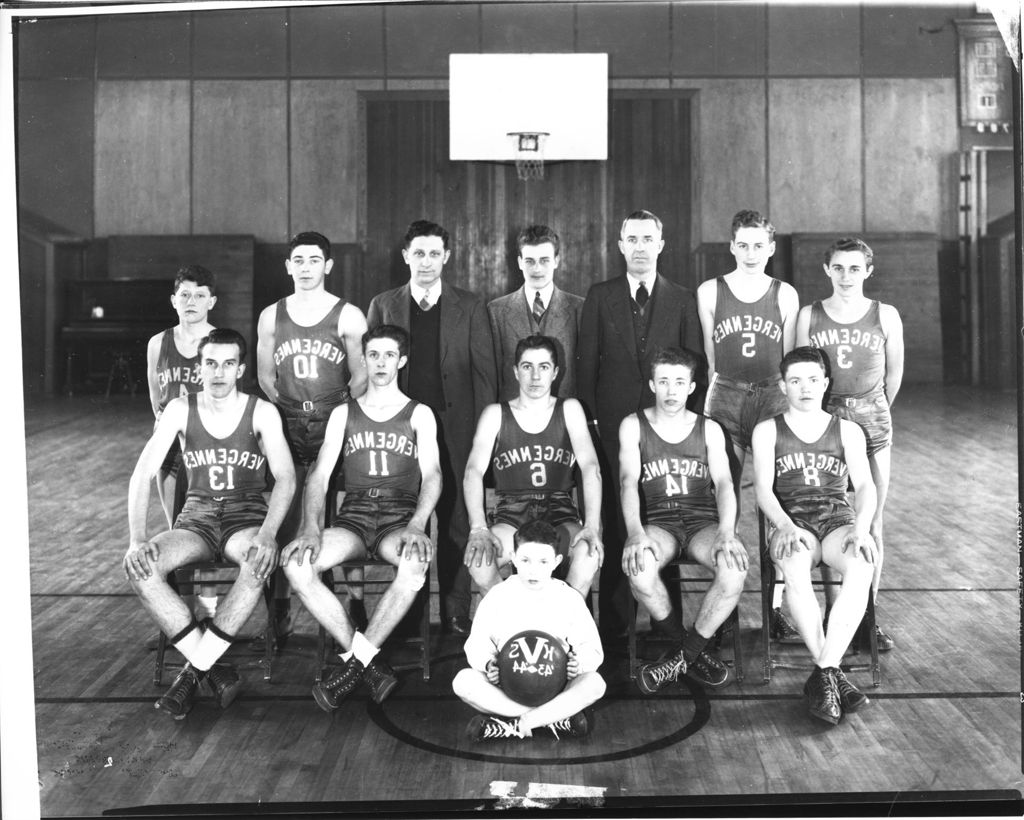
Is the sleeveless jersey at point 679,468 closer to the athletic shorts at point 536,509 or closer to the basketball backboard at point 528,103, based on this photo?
the athletic shorts at point 536,509

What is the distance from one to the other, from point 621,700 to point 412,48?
3.94 m

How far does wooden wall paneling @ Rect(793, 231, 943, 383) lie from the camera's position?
4965 millimetres

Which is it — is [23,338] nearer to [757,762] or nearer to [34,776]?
[34,776]

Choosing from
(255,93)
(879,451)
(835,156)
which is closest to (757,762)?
(879,451)

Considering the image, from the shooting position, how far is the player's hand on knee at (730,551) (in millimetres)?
3990

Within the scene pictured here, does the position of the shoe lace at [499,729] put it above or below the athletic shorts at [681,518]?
below

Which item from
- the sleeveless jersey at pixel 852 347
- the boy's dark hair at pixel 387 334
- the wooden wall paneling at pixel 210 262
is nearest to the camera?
the boy's dark hair at pixel 387 334

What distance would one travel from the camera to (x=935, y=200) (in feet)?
22.3

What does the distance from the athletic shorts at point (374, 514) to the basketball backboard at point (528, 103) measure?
160 centimetres

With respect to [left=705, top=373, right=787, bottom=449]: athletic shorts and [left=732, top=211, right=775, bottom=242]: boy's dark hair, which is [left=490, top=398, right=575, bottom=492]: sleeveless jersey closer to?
[left=705, top=373, right=787, bottom=449]: athletic shorts

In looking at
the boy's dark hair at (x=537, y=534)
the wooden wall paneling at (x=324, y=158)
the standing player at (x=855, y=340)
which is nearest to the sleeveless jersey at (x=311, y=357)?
the boy's dark hair at (x=537, y=534)

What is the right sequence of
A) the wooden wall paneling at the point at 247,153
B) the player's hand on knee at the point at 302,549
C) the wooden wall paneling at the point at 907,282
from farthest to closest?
the wooden wall paneling at the point at 247,153 → the wooden wall paneling at the point at 907,282 → the player's hand on knee at the point at 302,549

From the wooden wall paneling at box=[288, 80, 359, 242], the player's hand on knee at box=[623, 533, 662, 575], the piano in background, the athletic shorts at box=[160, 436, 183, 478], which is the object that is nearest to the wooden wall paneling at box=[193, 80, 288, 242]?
the wooden wall paneling at box=[288, 80, 359, 242]

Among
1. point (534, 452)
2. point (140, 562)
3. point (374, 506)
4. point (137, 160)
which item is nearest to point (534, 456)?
point (534, 452)
